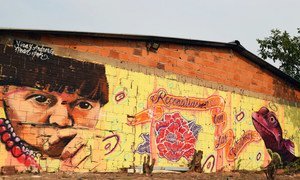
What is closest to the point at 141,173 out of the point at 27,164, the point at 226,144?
the point at 27,164

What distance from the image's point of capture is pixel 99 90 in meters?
10.5

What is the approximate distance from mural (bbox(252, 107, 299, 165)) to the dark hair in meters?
7.48

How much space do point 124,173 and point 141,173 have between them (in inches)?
→ 25.6

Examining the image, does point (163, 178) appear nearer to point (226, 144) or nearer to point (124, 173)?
point (124, 173)

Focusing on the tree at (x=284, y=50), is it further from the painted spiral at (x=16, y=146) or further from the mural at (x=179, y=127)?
the painted spiral at (x=16, y=146)

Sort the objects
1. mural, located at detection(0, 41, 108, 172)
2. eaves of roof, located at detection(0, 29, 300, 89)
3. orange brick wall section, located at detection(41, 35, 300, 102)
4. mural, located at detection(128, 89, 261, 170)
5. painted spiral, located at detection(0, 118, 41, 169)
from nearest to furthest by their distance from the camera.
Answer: painted spiral, located at detection(0, 118, 41, 169)
mural, located at detection(0, 41, 108, 172)
eaves of roof, located at detection(0, 29, 300, 89)
orange brick wall section, located at detection(41, 35, 300, 102)
mural, located at detection(128, 89, 261, 170)

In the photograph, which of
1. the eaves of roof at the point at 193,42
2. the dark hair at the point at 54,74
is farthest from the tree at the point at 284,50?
the dark hair at the point at 54,74

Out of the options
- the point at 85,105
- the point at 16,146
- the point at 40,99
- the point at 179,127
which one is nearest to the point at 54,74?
the point at 40,99

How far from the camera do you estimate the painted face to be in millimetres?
8891

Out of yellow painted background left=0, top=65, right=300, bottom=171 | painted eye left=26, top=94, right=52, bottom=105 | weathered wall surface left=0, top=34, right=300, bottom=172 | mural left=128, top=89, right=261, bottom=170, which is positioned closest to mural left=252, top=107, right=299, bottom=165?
weathered wall surface left=0, top=34, right=300, bottom=172

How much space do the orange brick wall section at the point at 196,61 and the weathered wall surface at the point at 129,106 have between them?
35mm

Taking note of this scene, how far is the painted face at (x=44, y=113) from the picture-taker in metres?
8.89

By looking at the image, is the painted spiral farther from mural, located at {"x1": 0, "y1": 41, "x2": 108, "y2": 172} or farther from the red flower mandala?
the red flower mandala

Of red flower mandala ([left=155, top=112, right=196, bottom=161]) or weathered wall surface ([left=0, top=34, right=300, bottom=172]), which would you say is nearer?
weathered wall surface ([left=0, top=34, right=300, bottom=172])
